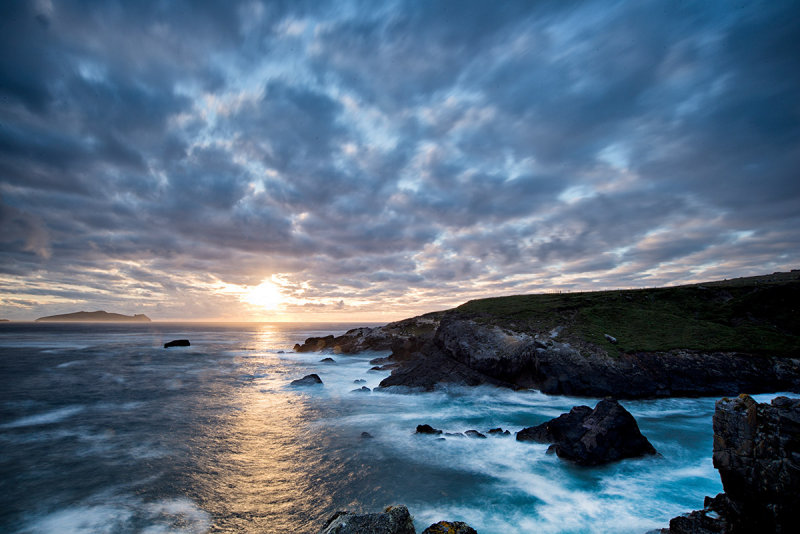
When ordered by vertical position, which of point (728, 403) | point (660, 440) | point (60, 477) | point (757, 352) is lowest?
point (660, 440)

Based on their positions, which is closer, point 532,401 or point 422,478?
point 422,478

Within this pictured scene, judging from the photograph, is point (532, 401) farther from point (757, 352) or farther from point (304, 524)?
point (304, 524)

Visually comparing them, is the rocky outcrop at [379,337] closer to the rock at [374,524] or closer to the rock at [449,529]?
the rock at [449,529]

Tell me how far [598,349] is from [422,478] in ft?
85.8

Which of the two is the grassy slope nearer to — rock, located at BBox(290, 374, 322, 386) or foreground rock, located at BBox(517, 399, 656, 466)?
foreground rock, located at BBox(517, 399, 656, 466)

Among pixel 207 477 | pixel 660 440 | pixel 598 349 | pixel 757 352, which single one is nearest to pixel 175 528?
pixel 207 477

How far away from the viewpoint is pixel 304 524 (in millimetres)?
12344

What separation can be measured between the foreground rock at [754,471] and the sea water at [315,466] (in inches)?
128

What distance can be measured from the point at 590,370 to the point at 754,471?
2432 cm

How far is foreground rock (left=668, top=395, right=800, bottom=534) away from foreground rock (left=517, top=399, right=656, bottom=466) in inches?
279

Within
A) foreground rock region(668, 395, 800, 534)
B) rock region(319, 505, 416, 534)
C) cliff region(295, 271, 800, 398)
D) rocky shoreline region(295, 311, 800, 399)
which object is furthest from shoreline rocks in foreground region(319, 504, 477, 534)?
cliff region(295, 271, 800, 398)

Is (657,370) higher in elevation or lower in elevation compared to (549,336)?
lower

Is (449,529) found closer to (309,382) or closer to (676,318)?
(309,382)

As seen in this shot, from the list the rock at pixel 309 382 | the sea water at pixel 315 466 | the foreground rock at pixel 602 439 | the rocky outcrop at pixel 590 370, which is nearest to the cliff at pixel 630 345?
the rocky outcrop at pixel 590 370
